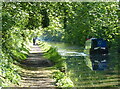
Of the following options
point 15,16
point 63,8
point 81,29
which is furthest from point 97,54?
point 15,16

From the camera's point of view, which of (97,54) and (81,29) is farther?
(97,54)

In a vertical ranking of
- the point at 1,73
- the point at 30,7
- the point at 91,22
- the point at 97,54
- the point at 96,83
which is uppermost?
the point at 30,7

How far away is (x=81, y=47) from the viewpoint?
29562mm

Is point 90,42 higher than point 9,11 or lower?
lower

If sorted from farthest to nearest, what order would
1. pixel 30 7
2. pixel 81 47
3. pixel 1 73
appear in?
pixel 81 47 < pixel 30 7 < pixel 1 73

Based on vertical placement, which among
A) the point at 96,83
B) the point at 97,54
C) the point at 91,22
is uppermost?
the point at 91,22

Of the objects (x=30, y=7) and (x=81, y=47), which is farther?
(x=81, y=47)

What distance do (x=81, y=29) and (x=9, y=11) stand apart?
6.72 m

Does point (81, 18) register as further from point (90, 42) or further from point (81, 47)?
point (81, 47)

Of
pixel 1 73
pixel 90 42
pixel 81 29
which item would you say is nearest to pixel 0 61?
pixel 1 73

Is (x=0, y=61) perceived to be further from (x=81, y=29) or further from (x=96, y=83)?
(x=81, y=29)

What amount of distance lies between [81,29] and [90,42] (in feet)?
25.1

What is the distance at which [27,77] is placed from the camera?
1027 centimetres

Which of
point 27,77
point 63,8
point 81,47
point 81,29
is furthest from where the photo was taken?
point 81,47
